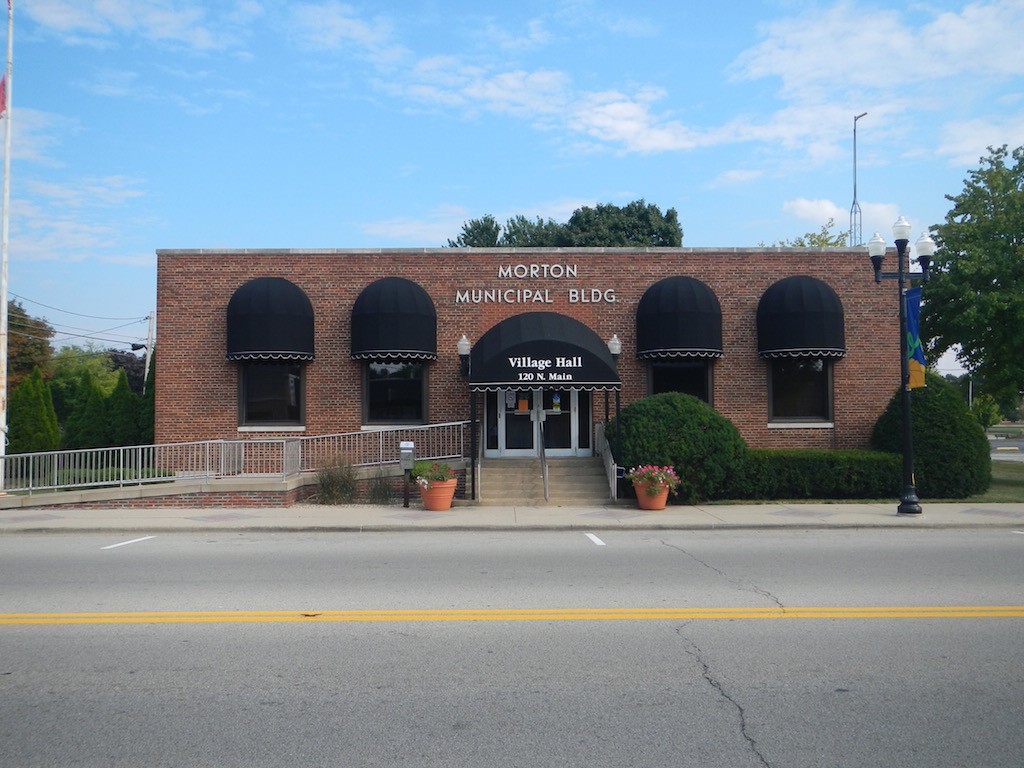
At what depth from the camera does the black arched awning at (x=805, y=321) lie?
68.5ft

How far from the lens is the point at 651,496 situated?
17609mm

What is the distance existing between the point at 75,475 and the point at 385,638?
13861 millimetres

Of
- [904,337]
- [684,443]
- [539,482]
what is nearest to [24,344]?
[539,482]

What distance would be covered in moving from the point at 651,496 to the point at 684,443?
5.37 feet

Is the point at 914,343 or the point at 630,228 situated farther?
the point at 630,228

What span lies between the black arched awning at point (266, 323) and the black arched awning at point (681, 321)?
872 cm

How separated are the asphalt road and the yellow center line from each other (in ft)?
0.13

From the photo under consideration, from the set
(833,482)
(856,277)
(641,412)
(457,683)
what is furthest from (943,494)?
(457,683)

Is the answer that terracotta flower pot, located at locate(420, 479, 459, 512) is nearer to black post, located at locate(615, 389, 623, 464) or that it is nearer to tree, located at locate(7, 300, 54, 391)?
black post, located at locate(615, 389, 623, 464)

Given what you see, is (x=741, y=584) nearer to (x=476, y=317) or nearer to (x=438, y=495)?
(x=438, y=495)

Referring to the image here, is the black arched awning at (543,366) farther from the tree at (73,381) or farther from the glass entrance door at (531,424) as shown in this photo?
the tree at (73,381)

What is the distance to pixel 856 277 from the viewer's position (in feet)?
72.6

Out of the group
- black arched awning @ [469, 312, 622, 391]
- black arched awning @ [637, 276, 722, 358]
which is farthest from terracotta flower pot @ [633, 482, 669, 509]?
black arched awning @ [637, 276, 722, 358]

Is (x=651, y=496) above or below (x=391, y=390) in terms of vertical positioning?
below
